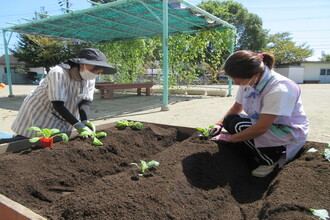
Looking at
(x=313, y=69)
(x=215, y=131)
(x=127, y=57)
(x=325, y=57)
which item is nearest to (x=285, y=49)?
(x=313, y=69)

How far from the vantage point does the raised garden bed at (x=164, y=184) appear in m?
1.23

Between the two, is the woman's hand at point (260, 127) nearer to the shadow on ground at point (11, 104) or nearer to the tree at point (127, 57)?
the shadow on ground at point (11, 104)

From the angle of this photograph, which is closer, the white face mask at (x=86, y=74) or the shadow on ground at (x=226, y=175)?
the shadow on ground at (x=226, y=175)

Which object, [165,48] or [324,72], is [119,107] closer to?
[165,48]

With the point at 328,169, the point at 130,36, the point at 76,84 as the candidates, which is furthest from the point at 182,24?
the point at 328,169

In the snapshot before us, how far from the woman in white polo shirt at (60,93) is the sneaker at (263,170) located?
148cm

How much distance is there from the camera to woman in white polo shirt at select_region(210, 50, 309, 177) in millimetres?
1711

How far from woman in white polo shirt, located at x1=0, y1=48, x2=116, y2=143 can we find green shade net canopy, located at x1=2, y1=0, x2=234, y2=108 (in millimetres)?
4254

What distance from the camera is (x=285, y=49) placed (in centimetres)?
3184

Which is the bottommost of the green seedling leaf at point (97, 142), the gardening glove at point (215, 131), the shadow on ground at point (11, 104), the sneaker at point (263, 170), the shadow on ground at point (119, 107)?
the shadow on ground at point (11, 104)

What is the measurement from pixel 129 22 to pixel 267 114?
815cm

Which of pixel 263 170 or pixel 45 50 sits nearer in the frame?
pixel 263 170

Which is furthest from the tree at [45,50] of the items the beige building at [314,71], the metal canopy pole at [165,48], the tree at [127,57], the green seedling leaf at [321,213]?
the beige building at [314,71]

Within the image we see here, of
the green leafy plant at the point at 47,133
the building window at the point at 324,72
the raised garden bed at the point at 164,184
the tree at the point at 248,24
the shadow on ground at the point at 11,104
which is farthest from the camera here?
the tree at the point at 248,24
